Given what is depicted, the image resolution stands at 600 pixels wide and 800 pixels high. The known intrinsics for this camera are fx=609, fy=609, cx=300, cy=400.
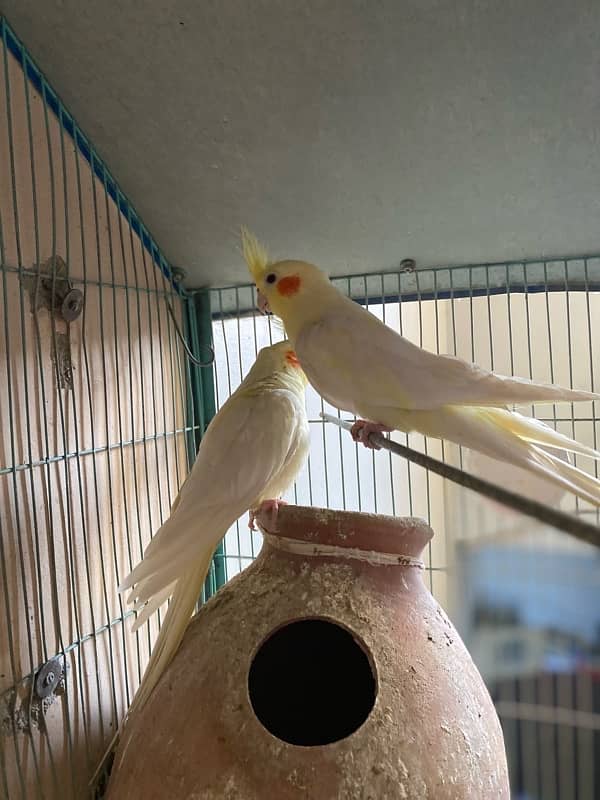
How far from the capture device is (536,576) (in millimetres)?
329

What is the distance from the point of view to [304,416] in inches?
40.1

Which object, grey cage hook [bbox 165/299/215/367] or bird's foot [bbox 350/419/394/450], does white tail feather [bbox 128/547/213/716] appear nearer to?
bird's foot [bbox 350/419/394/450]

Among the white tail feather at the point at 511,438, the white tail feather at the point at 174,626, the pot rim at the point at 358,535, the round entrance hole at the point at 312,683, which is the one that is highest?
the white tail feather at the point at 511,438

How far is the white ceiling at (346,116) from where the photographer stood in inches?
32.1

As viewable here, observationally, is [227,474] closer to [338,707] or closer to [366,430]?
[366,430]

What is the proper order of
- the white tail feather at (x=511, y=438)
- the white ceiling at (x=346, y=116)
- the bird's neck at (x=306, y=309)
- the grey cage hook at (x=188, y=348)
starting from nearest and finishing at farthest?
the white tail feather at (x=511, y=438) < the white ceiling at (x=346, y=116) < the bird's neck at (x=306, y=309) < the grey cage hook at (x=188, y=348)

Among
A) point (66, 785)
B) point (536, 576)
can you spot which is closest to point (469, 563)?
point (536, 576)

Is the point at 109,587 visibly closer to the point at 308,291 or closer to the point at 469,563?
the point at 308,291

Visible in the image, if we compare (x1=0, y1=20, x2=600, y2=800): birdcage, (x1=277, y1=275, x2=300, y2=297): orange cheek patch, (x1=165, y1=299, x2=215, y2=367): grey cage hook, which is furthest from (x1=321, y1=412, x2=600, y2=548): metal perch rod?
(x1=165, y1=299, x2=215, y2=367): grey cage hook

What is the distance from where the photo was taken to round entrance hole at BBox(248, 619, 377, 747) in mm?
887

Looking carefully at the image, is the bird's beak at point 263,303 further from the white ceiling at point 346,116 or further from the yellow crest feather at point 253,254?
the white ceiling at point 346,116

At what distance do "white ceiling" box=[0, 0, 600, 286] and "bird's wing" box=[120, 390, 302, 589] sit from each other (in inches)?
15.3

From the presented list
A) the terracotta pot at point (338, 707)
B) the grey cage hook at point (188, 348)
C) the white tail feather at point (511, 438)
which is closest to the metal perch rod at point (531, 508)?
the white tail feather at point (511, 438)

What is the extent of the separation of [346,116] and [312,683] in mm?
865
